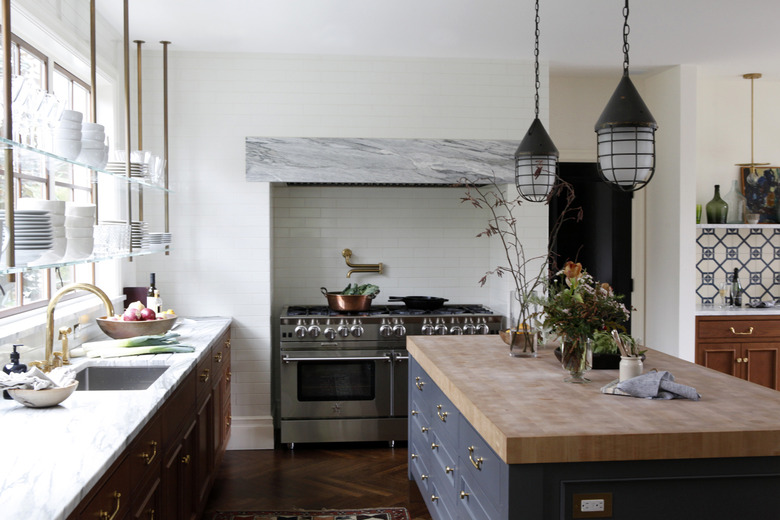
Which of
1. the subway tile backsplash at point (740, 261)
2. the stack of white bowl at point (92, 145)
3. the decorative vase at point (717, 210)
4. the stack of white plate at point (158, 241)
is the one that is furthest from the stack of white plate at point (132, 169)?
the subway tile backsplash at point (740, 261)

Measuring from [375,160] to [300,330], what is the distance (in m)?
1.37

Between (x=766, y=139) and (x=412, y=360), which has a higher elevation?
(x=766, y=139)

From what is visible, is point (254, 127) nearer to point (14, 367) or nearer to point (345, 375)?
point (345, 375)

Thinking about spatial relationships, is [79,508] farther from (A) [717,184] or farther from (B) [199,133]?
(A) [717,184]

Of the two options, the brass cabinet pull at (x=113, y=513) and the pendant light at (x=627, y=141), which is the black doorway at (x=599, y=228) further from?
the brass cabinet pull at (x=113, y=513)

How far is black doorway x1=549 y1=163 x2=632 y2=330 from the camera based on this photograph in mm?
6129

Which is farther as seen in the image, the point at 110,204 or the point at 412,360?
the point at 110,204

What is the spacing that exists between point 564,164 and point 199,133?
306 cm

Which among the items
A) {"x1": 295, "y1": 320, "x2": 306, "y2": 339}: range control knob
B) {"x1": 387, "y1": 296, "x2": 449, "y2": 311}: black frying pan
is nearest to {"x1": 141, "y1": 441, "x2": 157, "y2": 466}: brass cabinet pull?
{"x1": 295, "y1": 320, "x2": 306, "y2": 339}: range control knob

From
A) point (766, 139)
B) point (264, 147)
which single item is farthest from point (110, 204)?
point (766, 139)

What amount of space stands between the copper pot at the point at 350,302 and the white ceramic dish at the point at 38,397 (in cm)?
304

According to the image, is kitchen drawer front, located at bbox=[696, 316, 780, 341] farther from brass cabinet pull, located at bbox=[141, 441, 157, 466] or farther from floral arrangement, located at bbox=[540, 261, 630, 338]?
brass cabinet pull, located at bbox=[141, 441, 157, 466]

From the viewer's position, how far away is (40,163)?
3.52 metres

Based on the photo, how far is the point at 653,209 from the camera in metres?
6.16
